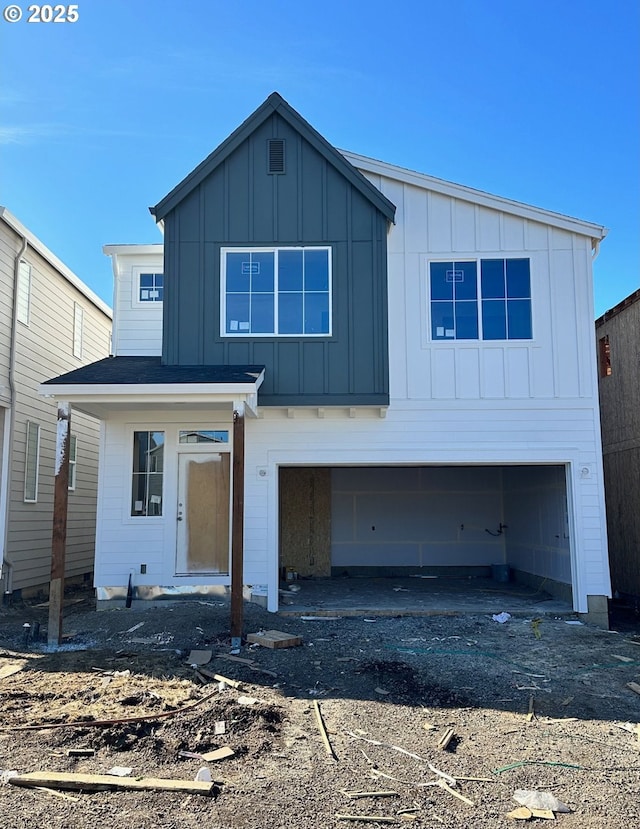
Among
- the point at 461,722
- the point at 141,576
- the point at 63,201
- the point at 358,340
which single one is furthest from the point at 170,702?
the point at 63,201

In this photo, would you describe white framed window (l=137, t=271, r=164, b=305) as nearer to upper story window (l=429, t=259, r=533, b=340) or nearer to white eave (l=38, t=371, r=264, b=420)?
white eave (l=38, t=371, r=264, b=420)

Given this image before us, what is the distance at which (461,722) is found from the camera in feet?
18.9

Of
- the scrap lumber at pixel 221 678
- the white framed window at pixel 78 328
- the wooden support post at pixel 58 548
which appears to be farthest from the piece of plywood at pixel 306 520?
the scrap lumber at pixel 221 678

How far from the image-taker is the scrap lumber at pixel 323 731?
5.01 metres

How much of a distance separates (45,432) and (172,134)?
6.29 metres

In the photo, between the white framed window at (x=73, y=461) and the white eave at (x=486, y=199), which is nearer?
the white eave at (x=486, y=199)

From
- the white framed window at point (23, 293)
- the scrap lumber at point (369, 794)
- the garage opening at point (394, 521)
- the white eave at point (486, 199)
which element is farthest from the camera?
the garage opening at point (394, 521)

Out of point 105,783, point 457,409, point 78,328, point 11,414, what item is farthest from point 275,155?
point 105,783

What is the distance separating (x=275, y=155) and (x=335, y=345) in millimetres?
3129

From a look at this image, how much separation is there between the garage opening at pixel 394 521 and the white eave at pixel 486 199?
569 cm

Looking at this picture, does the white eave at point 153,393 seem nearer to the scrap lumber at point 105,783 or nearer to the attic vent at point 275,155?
the attic vent at point 275,155

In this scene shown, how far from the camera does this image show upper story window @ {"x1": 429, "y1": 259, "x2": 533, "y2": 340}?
34.7 feet

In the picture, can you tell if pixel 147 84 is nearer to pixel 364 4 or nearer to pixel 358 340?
pixel 364 4

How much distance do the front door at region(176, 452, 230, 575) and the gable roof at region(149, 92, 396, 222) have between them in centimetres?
391
